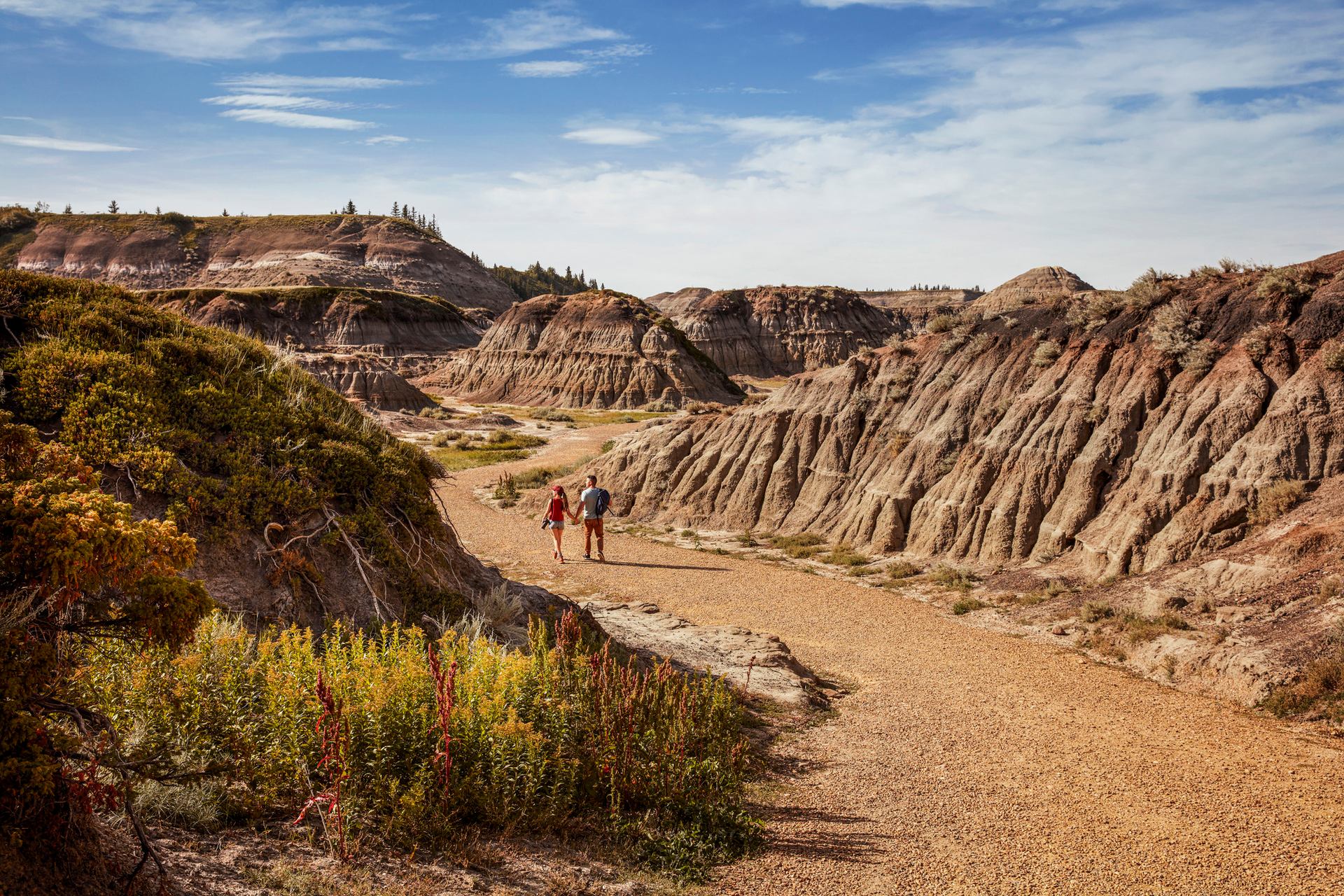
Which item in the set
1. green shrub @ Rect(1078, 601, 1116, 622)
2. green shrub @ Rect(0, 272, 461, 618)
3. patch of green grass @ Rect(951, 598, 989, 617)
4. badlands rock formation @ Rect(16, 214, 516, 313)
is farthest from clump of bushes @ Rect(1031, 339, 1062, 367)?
badlands rock formation @ Rect(16, 214, 516, 313)

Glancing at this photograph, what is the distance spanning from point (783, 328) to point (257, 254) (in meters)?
75.5

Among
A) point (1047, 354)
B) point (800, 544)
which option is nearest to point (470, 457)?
point (800, 544)

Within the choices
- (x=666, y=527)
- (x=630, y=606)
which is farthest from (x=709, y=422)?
(x=630, y=606)

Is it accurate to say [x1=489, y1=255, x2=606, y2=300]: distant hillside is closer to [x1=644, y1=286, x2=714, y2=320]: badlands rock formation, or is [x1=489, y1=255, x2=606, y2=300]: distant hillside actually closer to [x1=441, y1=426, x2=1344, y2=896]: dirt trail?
[x1=644, y1=286, x2=714, y2=320]: badlands rock formation

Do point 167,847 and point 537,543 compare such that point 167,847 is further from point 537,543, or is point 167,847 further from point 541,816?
point 537,543

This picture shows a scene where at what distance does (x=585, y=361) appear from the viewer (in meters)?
70.9

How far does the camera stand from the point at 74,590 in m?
4.02

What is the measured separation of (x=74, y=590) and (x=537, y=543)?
17.9 metres

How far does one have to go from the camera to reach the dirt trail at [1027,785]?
20.7ft

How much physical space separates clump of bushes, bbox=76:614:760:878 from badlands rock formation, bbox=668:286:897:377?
8810cm

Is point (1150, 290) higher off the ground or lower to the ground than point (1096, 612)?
higher

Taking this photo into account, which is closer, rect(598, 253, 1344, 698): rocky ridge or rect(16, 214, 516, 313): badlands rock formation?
rect(598, 253, 1344, 698): rocky ridge

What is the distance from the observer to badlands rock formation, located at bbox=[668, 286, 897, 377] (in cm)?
9588

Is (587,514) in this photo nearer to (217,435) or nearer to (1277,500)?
(217,435)
